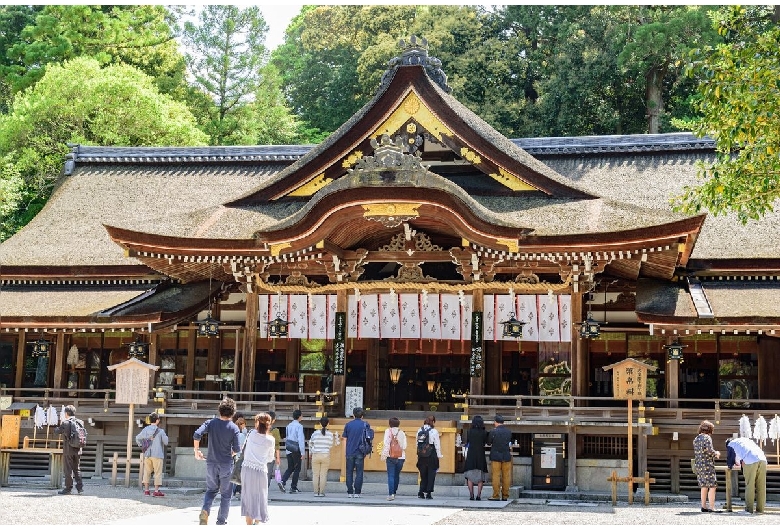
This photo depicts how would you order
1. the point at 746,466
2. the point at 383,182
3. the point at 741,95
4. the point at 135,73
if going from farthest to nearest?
the point at 135,73, the point at 383,182, the point at 746,466, the point at 741,95

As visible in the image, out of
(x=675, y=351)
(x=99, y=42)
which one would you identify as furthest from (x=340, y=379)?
(x=99, y=42)

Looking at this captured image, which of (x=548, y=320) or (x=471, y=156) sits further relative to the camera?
(x=471, y=156)

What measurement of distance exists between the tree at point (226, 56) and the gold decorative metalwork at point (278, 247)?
30164 millimetres

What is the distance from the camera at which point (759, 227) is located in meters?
23.1

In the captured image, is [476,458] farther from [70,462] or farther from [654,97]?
[654,97]

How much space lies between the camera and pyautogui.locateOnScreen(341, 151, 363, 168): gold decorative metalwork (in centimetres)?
2173

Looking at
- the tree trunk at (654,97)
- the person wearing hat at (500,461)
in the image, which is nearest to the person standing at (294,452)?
the person wearing hat at (500,461)

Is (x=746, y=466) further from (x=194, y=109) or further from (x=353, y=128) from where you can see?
(x=194, y=109)

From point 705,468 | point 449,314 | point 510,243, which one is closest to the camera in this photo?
point 705,468

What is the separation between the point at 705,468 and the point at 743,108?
5470mm

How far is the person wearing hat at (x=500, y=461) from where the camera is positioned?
1738 cm

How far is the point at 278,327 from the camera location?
21297 millimetres

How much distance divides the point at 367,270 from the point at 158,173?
948 centimetres

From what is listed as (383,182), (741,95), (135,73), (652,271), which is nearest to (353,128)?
(383,182)
